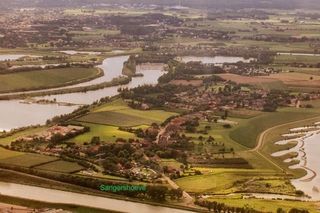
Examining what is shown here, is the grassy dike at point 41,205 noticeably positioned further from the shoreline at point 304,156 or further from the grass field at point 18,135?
the shoreline at point 304,156

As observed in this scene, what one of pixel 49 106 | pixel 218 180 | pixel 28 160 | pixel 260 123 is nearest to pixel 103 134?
pixel 28 160

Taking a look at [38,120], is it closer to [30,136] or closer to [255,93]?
[30,136]

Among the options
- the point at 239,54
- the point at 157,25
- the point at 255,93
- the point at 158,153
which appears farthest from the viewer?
the point at 157,25

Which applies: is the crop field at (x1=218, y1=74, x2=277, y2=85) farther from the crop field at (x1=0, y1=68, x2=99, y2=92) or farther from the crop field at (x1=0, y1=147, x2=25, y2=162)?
the crop field at (x1=0, y1=147, x2=25, y2=162)

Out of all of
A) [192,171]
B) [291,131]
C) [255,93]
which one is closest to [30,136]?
[192,171]

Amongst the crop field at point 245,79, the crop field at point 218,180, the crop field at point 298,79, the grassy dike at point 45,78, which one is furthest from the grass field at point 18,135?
the crop field at point 298,79
